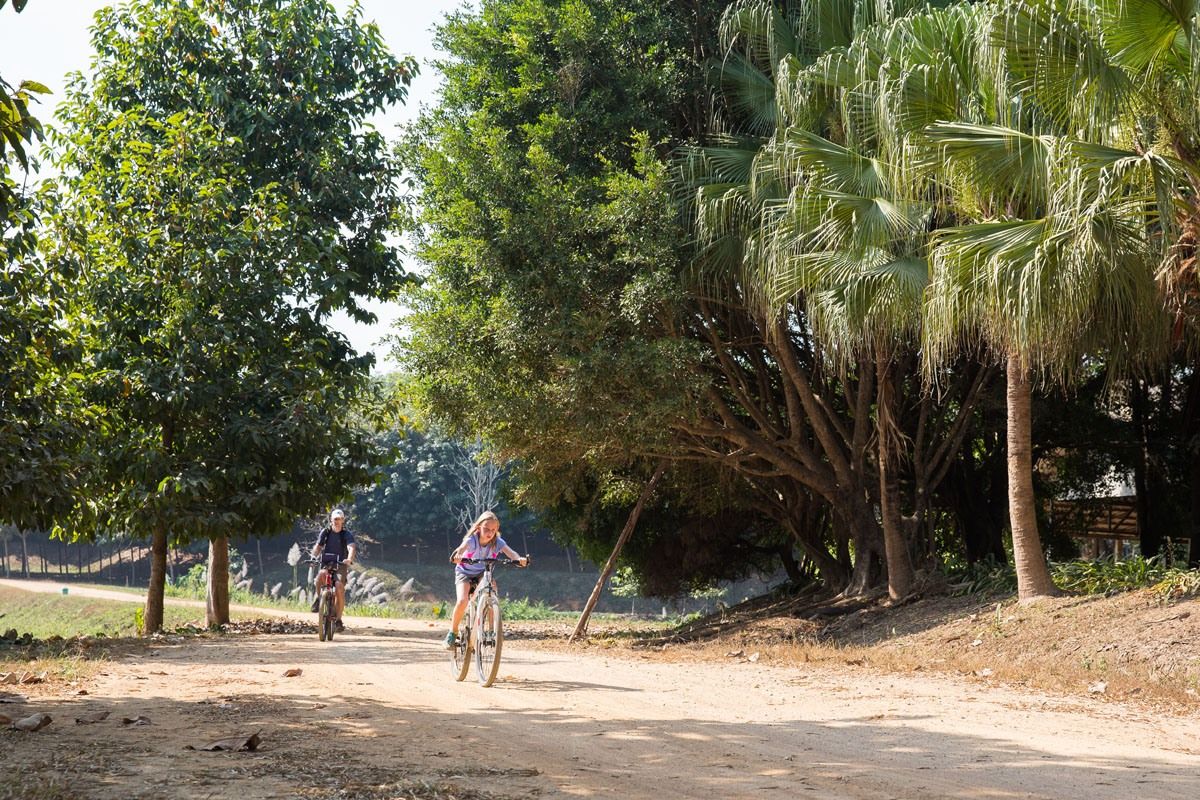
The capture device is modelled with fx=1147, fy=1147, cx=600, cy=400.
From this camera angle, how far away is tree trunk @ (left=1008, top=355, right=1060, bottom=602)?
13.6 meters

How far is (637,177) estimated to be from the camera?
16.8 meters

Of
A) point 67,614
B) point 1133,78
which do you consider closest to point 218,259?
point 1133,78

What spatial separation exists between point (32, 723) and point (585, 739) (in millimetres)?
3423

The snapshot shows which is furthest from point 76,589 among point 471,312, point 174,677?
point 174,677

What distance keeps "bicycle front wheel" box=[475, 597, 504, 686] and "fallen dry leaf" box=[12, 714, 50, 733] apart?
3987mm

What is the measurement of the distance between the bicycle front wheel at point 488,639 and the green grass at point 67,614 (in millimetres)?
24202

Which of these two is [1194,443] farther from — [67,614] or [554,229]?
[67,614]

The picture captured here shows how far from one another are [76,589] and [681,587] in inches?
1383

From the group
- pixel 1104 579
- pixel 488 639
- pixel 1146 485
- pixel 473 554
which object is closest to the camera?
pixel 488 639

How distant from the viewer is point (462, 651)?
1099 cm

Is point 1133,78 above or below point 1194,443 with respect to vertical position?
above

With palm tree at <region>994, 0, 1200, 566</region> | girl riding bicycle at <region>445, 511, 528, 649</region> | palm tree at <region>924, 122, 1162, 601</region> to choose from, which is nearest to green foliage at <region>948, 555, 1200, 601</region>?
palm tree at <region>924, 122, 1162, 601</region>

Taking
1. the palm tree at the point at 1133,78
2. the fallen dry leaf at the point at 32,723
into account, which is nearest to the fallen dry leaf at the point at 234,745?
the fallen dry leaf at the point at 32,723

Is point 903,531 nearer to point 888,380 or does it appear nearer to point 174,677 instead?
point 888,380
